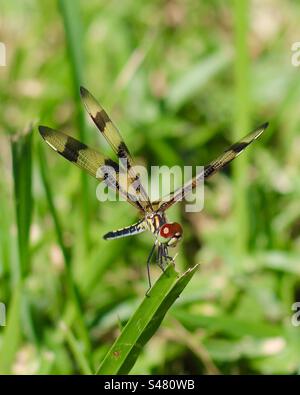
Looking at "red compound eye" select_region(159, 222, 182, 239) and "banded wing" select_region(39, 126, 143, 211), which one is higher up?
"banded wing" select_region(39, 126, 143, 211)

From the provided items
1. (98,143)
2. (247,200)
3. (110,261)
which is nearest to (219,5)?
(98,143)

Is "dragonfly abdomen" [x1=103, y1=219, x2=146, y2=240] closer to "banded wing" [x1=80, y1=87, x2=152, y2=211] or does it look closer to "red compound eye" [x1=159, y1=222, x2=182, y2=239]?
"banded wing" [x1=80, y1=87, x2=152, y2=211]

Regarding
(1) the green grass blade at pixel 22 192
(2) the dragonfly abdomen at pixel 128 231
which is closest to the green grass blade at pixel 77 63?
(2) the dragonfly abdomen at pixel 128 231

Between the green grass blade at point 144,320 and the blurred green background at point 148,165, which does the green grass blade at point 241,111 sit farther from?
the green grass blade at point 144,320

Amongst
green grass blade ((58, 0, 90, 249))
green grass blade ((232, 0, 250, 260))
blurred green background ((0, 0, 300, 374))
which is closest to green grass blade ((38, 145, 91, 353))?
blurred green background ((0, 0, 300, 374))

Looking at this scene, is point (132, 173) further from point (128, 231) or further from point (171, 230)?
point (171, 230)

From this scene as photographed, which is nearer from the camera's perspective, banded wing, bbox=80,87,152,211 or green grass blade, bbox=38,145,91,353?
green grass blade, bbox=38,145,91,353
